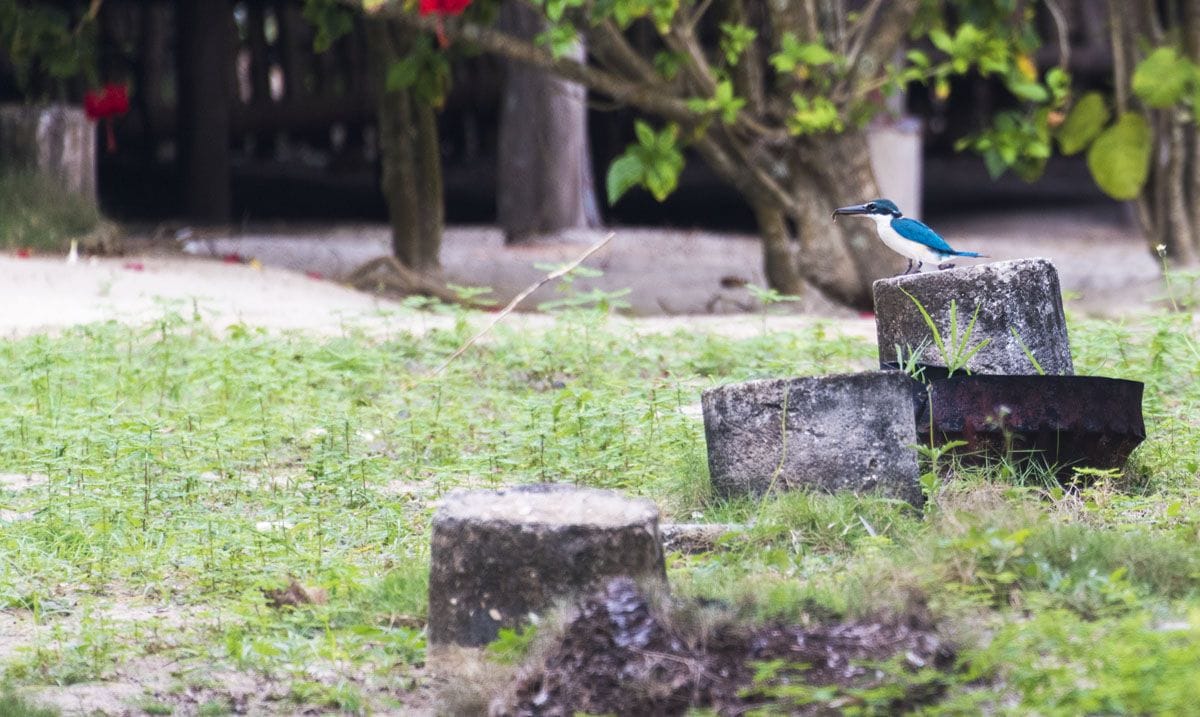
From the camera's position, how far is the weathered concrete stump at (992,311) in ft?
13.3

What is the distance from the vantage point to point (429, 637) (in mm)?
2869

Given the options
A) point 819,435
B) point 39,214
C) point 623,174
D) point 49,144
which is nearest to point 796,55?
point 623,174

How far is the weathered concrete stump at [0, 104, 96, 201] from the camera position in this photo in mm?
8828

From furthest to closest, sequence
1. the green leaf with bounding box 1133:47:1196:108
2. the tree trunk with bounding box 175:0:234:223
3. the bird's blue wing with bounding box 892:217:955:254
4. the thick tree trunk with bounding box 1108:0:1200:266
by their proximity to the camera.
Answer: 1. the tree trunk with bounding box 175:0:234:223
2. the thick tree trunk with bounding box 1108:0:1200:266
3. the green leaf with bounding box 1133:47:1196:108
4. the bird's blue wing with bounding box 892:217:955:254

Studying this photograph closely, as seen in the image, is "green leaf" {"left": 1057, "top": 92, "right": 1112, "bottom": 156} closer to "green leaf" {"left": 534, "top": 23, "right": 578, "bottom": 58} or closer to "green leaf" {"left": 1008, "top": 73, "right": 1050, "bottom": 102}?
"green leaf" {"left": 1008, "top": 73, "right": 1050, "bottom": 102}

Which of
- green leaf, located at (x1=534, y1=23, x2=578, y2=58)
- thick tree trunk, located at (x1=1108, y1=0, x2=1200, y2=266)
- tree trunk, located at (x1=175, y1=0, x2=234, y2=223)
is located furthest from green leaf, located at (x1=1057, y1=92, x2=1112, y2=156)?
tree trunk, located at (x1=175, y1=0, x2=234, y2=223)

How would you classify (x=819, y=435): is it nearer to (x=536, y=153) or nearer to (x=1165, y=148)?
(x=1165, y=148)

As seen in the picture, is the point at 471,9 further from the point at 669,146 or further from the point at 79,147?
the point at 79,147

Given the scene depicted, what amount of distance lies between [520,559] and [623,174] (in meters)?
4.23

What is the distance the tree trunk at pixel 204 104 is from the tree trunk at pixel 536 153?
2368 millimetres

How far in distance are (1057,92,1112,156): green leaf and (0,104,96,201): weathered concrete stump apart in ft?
17.5

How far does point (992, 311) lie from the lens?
4.07m

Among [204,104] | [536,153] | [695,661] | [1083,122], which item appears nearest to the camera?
[695,661]

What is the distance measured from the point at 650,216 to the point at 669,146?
5829mm
